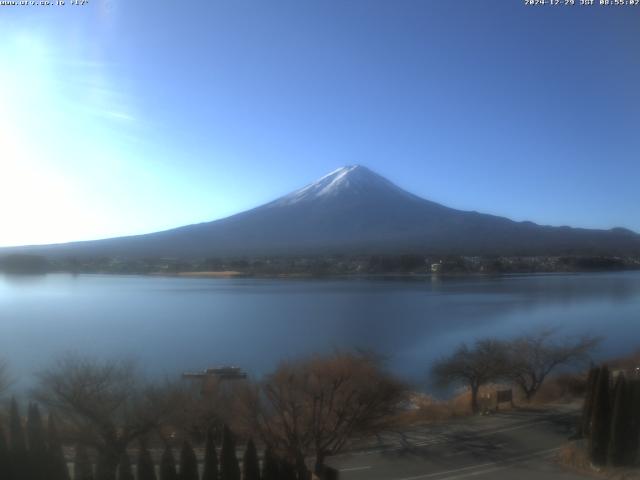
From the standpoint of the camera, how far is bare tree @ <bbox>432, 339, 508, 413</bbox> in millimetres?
9188

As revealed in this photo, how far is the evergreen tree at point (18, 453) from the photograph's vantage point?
4164 mm

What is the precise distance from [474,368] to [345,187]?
57523 mm

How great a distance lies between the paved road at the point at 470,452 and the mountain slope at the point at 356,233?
35087 mm

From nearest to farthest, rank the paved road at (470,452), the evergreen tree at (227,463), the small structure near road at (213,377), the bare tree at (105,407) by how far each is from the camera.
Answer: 1. the evergreen tree at (227,463)
2. the bare tree at (105,407)
3. the paved road at (470,452)
4. the small structure near road at (213,377)

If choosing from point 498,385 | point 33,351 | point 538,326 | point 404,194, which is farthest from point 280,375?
point 404,194

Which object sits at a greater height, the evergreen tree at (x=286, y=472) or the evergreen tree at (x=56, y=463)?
the evergreen tree at (x=56, y=463)

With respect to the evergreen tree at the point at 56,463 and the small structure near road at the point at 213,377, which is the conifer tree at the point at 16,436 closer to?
the evergreen tree at the point at 56,463

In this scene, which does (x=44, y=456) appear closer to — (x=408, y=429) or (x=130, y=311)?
A: (x=408, y=429)

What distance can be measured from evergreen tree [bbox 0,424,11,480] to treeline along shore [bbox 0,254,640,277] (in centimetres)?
3075

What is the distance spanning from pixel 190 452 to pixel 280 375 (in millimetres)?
1867

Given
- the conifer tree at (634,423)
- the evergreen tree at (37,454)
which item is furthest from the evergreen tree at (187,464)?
the conifer tree at (634,423)

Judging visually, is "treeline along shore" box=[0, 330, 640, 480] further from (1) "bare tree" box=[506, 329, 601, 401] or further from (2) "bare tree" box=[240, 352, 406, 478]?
(1) "bare tree" box=[506, 329, 601, 401]

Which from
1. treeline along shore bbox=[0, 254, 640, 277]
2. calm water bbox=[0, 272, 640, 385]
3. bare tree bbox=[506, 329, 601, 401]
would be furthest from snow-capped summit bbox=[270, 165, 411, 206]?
bare tree bbox=[506, 329, 601, 401]

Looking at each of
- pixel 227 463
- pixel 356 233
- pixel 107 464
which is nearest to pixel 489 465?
pixel 227 463
